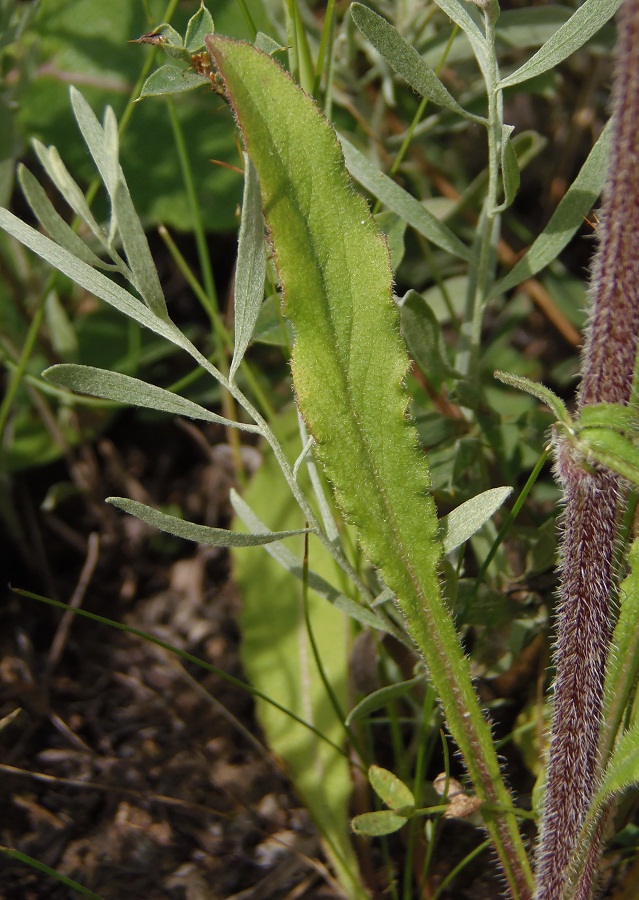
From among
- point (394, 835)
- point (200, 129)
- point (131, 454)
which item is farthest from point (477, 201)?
point (394, 835)

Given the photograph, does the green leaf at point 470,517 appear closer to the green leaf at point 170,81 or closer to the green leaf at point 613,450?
the green leaf at point 613,450

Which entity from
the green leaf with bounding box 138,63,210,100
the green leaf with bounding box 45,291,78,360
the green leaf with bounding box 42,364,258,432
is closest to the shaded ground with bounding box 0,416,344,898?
the green leaf with bounding box 45,291,78,360

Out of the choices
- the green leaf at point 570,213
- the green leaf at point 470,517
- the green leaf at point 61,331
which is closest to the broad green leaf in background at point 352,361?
the green leaf at point 470,517

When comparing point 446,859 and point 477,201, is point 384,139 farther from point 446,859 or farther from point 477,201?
point 446,859

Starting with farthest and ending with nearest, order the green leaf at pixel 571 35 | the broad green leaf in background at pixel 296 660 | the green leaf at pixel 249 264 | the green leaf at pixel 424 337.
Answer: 1. the broad green leaf in background at pixel 296 660
2. the green leaf at pixel 424 337
3. the green leaf at pixel 571 35
4. the green leaf at pixel 249 264

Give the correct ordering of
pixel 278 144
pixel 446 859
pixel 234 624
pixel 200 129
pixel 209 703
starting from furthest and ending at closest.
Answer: pixel 200 129 → pixel 234 624 → pixel 209 703 → pixel 446 859 → pixel 278 144

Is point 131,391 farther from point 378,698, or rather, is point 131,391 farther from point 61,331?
point 61,331
